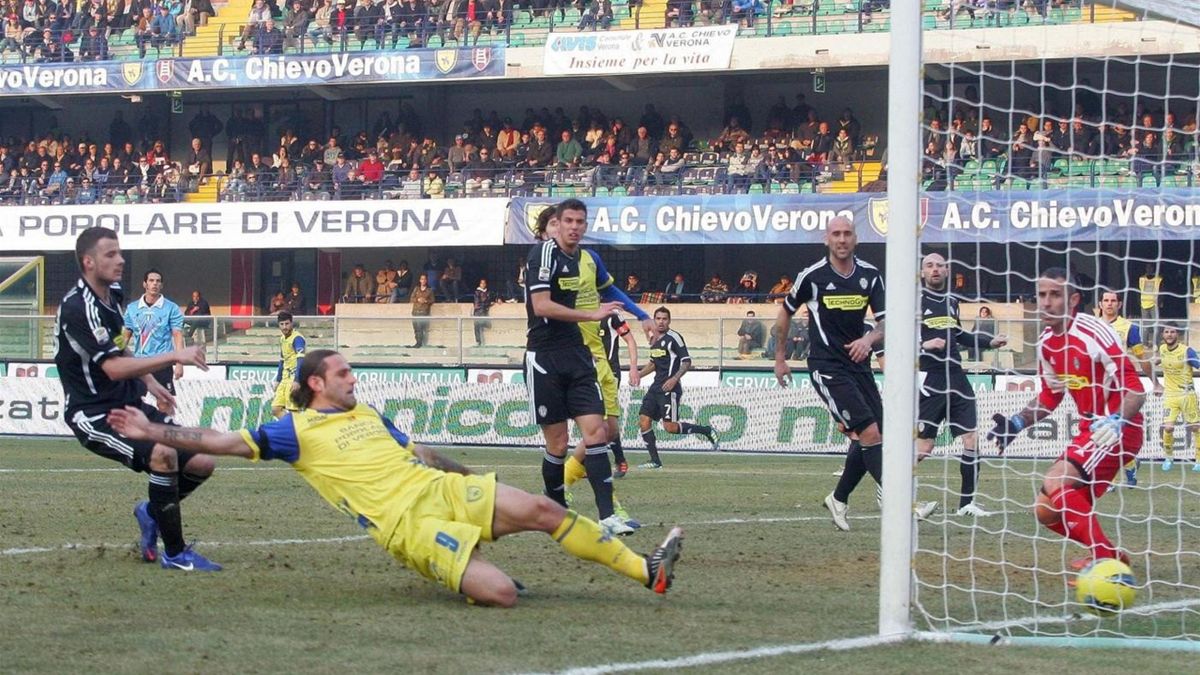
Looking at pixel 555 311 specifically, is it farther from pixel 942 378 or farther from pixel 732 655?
pixel 942 378

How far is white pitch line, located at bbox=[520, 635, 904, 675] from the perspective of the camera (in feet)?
18.0

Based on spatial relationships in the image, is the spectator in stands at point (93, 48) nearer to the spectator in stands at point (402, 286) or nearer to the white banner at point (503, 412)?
the spectator in stands at point (402, 286)

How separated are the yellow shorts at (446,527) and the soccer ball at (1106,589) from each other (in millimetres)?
2532

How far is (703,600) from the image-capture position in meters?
7.18

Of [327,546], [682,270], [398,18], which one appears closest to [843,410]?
[327,546]

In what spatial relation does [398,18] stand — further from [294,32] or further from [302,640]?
[302,640]

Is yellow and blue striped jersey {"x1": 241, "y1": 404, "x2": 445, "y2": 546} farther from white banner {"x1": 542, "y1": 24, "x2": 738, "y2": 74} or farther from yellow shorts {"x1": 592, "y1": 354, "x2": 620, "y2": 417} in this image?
white banner {"x1": 542, "y1": 24, "x2": 738, "y2": 74}

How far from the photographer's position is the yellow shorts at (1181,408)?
19.6 metres

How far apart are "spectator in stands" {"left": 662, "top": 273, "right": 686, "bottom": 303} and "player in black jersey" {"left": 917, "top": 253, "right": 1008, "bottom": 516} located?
20773mm

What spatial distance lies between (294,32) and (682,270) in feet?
34.6

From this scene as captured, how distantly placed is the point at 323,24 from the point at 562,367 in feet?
97.9

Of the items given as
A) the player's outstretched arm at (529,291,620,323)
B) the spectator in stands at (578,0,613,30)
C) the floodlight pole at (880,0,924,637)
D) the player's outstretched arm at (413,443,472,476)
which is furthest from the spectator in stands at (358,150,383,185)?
the floodlight pole at (880,0,924,637)

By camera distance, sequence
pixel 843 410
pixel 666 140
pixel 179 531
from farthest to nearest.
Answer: pixel 666 140
pixel 843 410
pixel 179 531

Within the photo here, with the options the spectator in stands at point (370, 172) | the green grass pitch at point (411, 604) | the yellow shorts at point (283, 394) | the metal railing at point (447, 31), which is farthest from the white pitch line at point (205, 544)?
the spectator in stands at point (370, 172)
